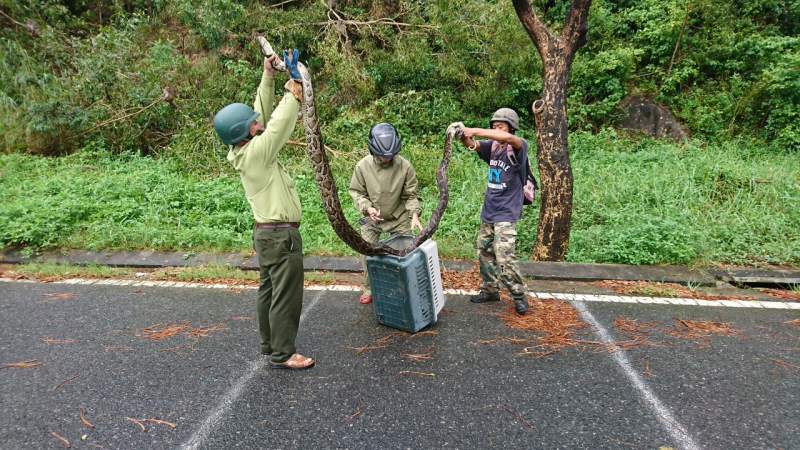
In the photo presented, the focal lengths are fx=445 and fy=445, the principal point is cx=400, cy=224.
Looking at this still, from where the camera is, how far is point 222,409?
9.46 ft

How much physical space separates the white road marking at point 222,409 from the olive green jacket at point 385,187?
5.34 ft

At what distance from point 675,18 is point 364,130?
25.2ft

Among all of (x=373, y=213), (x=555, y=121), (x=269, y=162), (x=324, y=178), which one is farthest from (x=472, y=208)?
(x=269, y=162)

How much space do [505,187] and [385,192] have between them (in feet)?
3.69

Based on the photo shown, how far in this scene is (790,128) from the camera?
343 inches

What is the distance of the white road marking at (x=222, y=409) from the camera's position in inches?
103

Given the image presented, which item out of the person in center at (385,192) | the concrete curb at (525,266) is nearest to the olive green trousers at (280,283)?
the person in center at (385,192)

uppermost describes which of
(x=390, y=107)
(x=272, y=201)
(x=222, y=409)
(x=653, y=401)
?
(x=390, y=107)

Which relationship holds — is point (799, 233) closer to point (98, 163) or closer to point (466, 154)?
point (466, 154)

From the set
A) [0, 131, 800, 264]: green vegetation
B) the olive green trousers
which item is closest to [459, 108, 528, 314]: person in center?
[0, 131, 800, 264]: green vegetation

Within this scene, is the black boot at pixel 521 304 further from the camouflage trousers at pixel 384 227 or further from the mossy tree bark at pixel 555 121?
the mossy tree bark at pixel 555 121

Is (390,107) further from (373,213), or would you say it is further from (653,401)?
(653,401)

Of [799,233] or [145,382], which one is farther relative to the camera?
[799,233]

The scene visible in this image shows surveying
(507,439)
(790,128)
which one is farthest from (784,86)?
(507,439)
